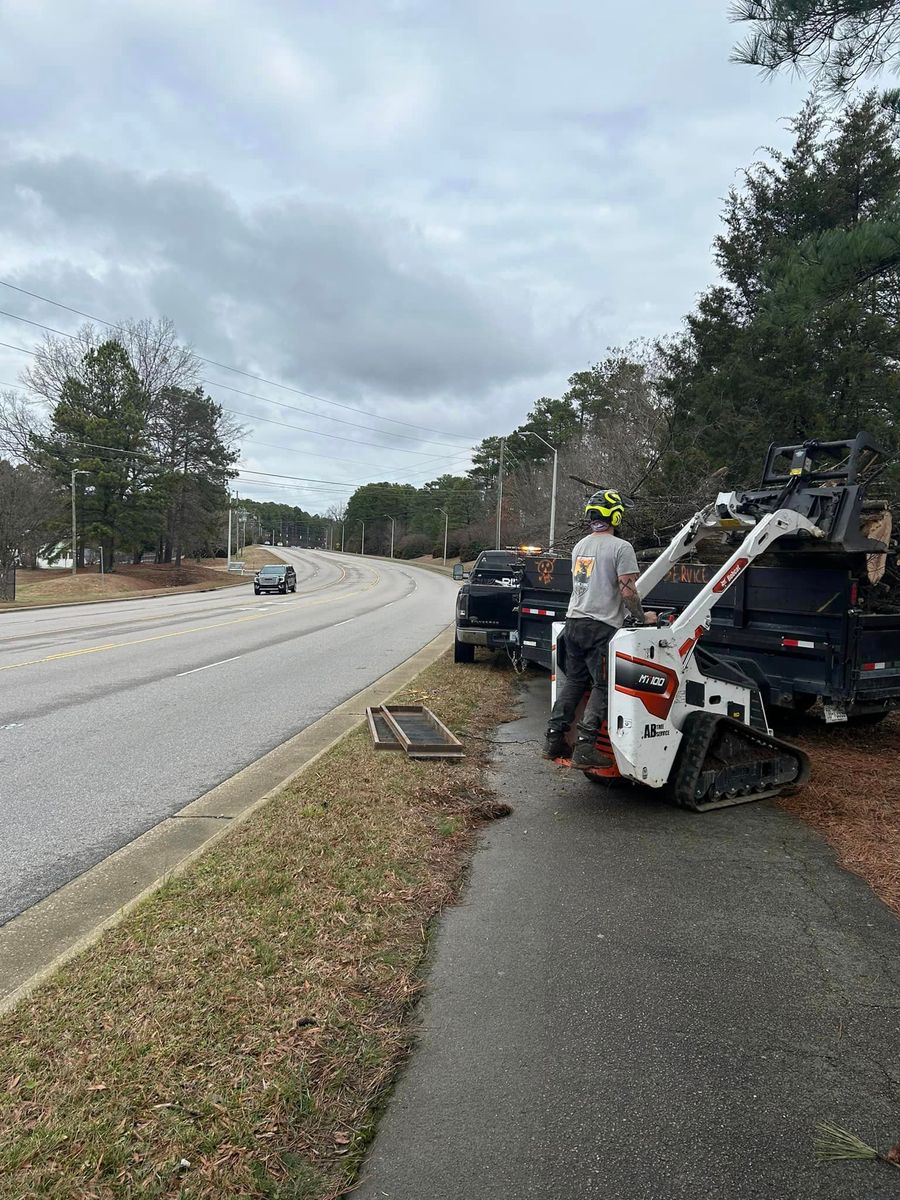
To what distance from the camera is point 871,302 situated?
577 inches

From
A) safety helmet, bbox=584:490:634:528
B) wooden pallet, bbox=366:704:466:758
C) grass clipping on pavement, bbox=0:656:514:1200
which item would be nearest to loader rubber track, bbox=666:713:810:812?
safety helmet, bbox=584:490:634:528

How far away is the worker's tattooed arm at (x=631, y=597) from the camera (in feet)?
17.9

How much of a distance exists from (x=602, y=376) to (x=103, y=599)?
Result: 105 feet

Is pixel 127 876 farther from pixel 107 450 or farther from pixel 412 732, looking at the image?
pixel 107 450

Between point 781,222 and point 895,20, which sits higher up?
point 781,222

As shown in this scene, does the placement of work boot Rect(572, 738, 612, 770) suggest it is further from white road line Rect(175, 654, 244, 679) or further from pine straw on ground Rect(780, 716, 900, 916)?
white road line Rect(175, 654, 244, 679)

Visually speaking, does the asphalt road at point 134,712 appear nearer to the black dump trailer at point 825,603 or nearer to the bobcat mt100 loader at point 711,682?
the bobcat mt100 loader at point 711,682

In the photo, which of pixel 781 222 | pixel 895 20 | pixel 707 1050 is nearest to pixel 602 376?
pixel 781 222

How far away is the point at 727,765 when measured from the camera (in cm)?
573

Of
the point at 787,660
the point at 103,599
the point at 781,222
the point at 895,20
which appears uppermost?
the point at 781,222

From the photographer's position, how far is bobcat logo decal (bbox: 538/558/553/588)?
32.8 feet

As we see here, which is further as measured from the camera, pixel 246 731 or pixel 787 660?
pixel 246 731

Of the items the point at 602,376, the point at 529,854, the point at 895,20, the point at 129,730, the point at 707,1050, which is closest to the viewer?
the point at 707,1050

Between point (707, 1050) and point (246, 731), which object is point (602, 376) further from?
point (707, 1050)
